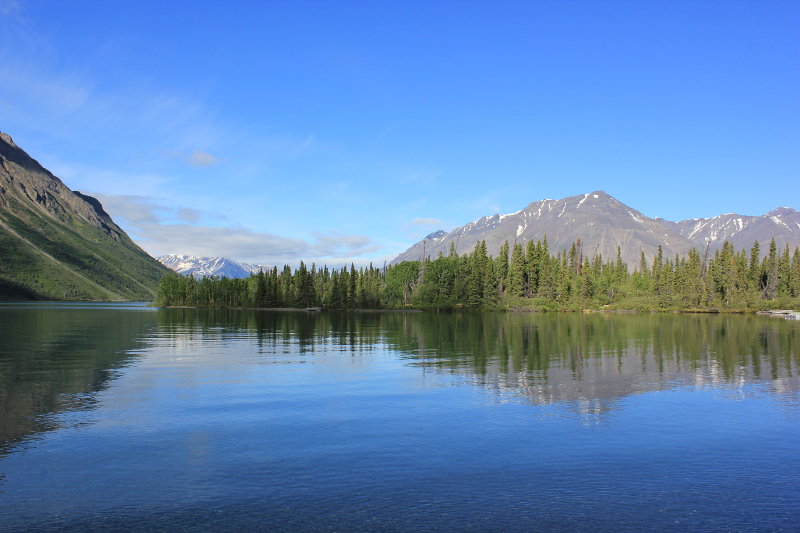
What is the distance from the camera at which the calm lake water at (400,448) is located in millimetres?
13086

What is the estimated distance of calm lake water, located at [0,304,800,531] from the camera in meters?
13.1

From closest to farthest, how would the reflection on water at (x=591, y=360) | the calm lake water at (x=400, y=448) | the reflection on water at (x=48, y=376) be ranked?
the calm lake water at (x=400, y=448) < the reflection on water at (x=48, y=376) < the reflection on water at (x=591, y=360)

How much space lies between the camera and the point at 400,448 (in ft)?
60.4

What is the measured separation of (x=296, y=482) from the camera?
1504 centimetres

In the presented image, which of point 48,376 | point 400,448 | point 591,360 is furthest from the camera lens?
point 591,360

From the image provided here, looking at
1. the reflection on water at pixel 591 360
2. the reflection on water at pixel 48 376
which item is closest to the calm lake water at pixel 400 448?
the reflection on water at pixel 48 376

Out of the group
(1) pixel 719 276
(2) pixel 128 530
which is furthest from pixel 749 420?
(1) pixel 719 276

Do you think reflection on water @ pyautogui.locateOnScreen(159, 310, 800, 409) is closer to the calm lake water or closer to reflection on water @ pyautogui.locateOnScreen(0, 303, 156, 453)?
the calm lake water

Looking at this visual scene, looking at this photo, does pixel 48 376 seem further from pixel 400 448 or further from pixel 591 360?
pixel 591 360

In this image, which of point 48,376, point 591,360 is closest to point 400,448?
point 48,376

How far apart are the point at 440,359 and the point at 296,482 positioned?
95.0ft

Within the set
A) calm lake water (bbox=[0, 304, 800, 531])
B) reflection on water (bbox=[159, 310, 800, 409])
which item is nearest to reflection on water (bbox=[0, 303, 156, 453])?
calm lake water (bbox=[0, 304, 800, 531])

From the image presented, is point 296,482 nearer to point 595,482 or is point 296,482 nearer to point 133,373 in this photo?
point 595,482

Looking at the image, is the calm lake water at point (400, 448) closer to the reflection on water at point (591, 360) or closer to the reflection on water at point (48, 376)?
the reflection on water at point (48, 376)
